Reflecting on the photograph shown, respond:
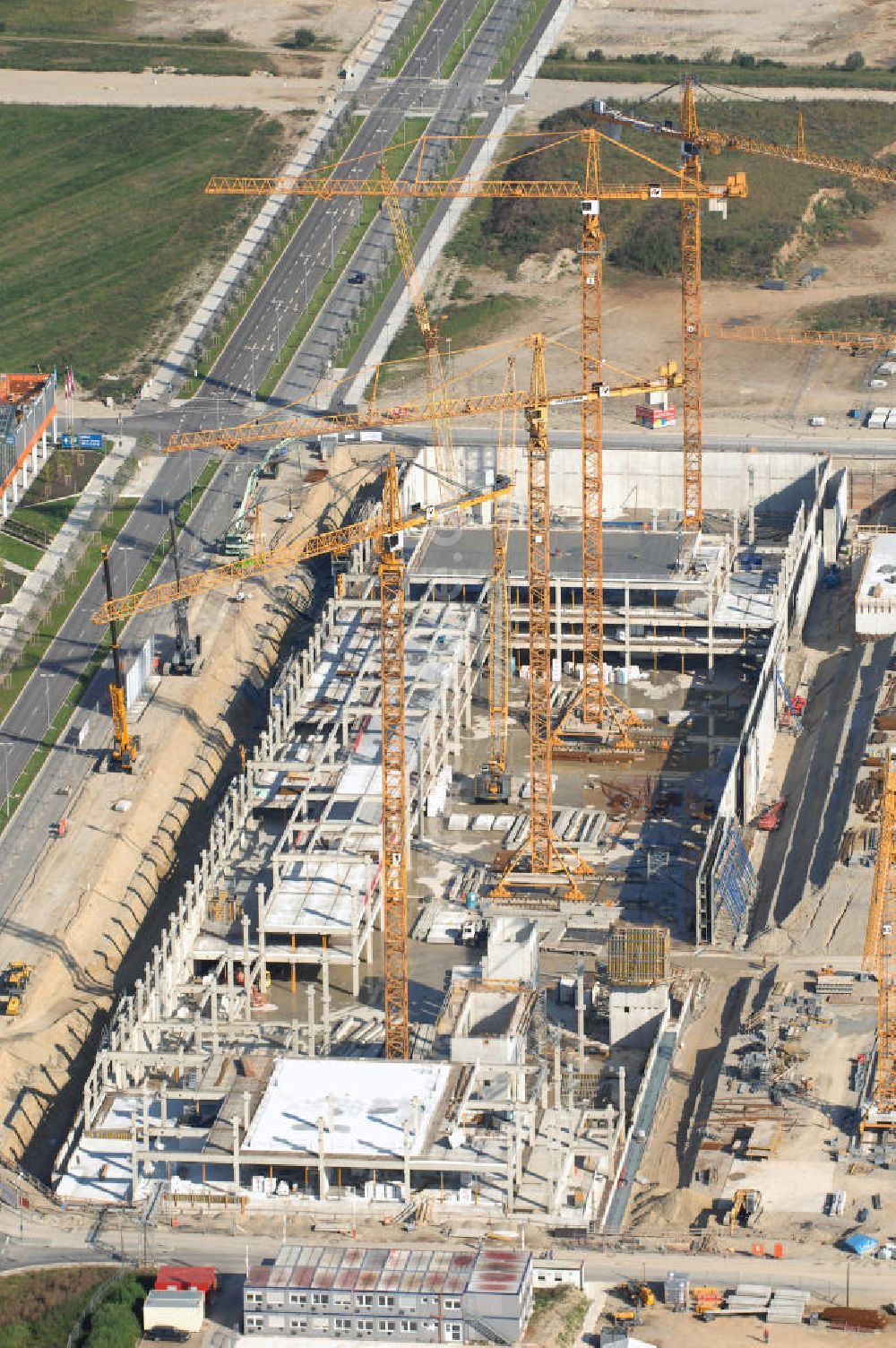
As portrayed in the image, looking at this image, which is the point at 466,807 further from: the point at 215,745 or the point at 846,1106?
the point at 846,1106

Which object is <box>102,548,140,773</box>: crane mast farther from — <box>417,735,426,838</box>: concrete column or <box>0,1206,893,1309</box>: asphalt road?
<box>0,1206,893,1309</box>: asphalt road

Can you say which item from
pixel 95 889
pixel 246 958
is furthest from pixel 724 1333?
pixel 95 889

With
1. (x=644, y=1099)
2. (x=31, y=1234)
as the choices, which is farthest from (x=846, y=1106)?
(x=31, y=1234)

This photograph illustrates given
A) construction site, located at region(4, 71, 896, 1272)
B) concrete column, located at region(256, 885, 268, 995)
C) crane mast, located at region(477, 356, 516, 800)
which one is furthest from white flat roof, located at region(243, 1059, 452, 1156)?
crane mast, located at region(477, 356, 516, 800)

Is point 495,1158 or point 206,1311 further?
point 495,1158

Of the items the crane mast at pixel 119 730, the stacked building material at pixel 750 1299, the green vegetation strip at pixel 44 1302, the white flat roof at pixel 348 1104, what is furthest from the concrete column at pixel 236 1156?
the crane mast at pixel 119 730
